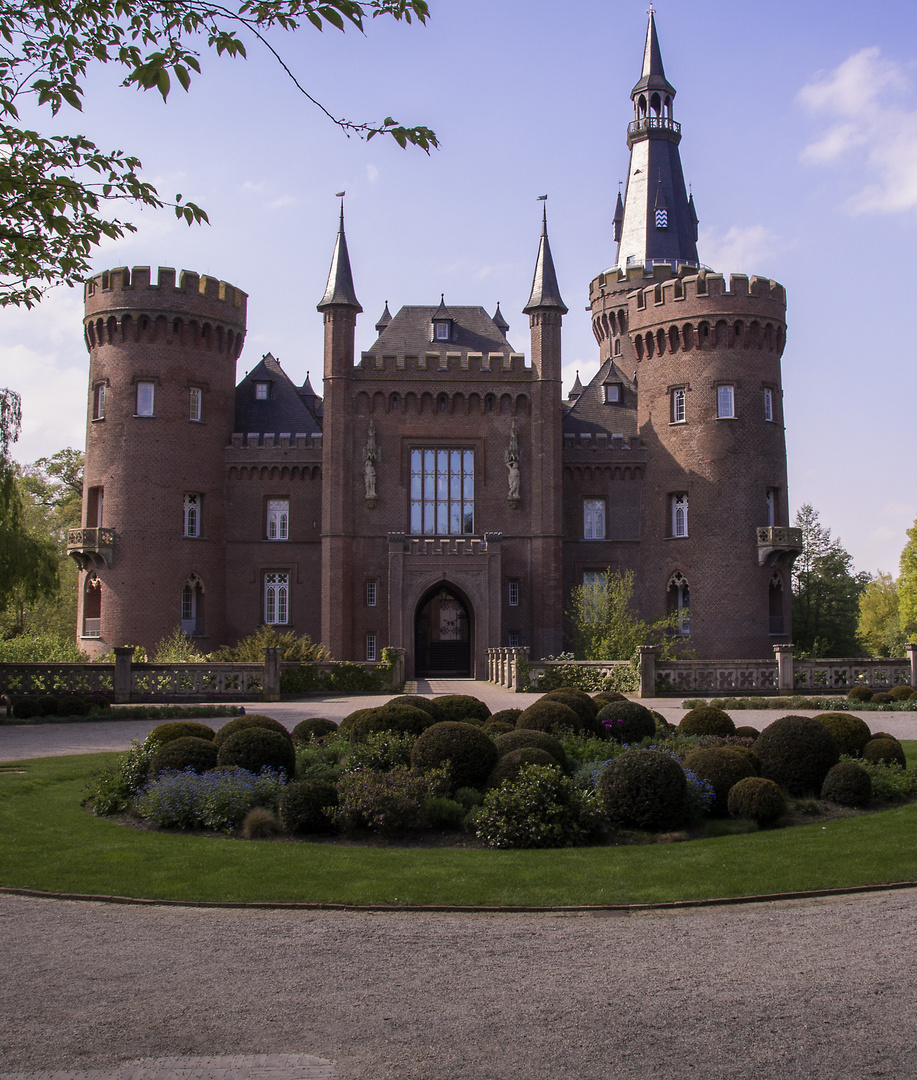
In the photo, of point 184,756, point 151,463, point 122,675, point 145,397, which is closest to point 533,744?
point 184,756

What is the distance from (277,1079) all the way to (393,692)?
2717cm

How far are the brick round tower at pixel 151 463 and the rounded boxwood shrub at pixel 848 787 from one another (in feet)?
105

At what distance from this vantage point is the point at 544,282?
43.2 meters

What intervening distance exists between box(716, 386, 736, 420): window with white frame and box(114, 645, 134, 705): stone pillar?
25.6m

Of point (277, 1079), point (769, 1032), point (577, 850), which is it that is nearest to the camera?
point (277, 1079)

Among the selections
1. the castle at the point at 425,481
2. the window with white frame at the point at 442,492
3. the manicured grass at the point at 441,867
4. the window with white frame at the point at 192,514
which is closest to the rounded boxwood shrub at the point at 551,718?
the manicured grass at the point at 441,867

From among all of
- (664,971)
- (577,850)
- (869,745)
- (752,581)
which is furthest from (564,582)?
(664,971)

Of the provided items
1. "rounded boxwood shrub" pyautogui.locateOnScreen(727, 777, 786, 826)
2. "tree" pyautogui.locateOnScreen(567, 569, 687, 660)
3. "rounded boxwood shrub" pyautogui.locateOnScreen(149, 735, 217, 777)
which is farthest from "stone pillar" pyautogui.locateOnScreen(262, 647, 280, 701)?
"rounded boxwood shrub" pyautogui.locateOnScreen(727, 777, 786, 826)

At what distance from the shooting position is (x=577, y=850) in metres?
10.9

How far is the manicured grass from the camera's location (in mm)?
9148

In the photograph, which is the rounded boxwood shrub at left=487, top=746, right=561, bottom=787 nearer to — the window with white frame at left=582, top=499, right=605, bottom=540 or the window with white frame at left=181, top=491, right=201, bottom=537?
the window with white frame at left=181, top=491, right=201, bottom=537

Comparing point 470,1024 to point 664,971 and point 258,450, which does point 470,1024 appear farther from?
point 258,450

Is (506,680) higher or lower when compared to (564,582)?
lower

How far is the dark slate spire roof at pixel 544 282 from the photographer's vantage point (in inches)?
1690
